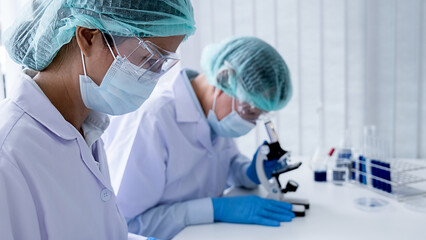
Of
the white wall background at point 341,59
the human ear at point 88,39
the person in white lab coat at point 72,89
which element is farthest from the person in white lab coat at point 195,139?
the white wall background at point 341,59

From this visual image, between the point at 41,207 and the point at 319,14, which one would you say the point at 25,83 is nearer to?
the point at 41,207

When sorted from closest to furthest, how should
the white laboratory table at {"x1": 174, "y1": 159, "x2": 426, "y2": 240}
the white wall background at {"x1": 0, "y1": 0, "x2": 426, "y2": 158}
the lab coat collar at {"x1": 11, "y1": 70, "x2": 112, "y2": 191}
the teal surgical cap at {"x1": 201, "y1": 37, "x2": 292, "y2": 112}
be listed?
the lab coat collar at {"x1": 11, "y1": 70, "x2": 112, "y2": 191}, the white laboratory table at {"x1": 174, "y1": 159, "x2": 426, "y2": 240}, the teal surgical cap at {"x1": 201, "y1": 37, "x2": 292, "y2": 112}, the white wall background at {"x1": 0, "y1": 0, "x2": 426, "y2": 158}

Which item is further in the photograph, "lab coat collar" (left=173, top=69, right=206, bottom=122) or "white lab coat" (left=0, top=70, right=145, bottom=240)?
"lab coat collar" (left=173, top=69, right=206, bottom=122)

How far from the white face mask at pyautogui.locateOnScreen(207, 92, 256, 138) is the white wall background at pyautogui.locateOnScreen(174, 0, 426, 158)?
849mm

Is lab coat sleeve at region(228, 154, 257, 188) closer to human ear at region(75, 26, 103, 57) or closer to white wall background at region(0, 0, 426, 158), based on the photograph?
white wall background at region(0, 0, 426, 158)

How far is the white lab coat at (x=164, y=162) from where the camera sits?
4.56 feet

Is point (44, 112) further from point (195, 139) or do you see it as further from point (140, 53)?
point (195, 139)

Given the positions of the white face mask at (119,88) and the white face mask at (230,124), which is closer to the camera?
the white face mask at (119,88)

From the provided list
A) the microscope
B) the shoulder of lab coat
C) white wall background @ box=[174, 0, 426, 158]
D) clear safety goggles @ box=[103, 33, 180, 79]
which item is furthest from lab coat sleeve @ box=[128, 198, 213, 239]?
white wall background @ box=[174, 0, 426, 158]

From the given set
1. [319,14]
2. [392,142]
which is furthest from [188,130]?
[392,142]

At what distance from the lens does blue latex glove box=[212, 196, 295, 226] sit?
138cm

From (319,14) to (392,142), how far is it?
3.15 feet

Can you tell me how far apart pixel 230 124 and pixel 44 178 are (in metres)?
0.93

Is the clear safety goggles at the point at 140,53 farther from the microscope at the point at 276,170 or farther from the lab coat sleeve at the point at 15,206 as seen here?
the microscope at the point at 276,170
